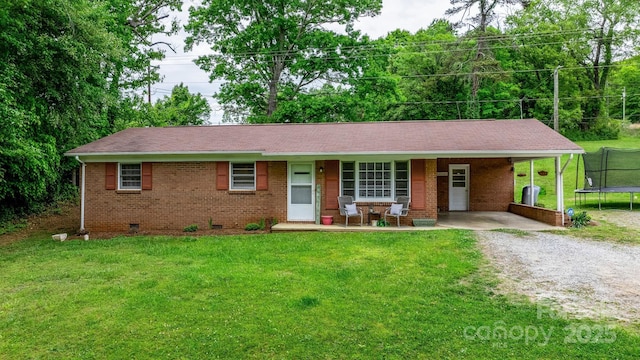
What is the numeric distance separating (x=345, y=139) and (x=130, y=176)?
7.06 metres

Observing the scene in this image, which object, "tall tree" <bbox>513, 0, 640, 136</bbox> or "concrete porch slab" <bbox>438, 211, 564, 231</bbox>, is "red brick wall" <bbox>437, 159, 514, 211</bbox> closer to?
"concrete porch slab" <bbox>438, 211, 564, 231</bbox>

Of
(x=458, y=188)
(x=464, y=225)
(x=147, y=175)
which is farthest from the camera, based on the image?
(x=458, y=188)

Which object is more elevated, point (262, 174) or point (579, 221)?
point (262, 174)

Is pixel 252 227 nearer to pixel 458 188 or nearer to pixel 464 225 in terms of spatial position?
pixel 464 225

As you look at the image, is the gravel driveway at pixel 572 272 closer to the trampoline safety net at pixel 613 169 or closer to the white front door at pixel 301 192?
the white front door at pixel 301 192

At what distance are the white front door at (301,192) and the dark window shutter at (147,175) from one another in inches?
175

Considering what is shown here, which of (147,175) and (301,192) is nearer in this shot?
(301,192)

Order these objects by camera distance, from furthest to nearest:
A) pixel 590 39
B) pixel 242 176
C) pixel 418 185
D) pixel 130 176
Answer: pixel 590 39 → pixel 130 176 → pixel 242 176 → pixel 418 185

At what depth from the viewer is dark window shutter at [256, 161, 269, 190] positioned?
38.0 feet

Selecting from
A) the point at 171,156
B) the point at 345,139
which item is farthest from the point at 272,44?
the point at 171,156

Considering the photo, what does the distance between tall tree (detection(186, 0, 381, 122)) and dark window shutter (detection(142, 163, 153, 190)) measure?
10.3m

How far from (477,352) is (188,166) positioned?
10.2m

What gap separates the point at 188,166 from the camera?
1185 centimetres

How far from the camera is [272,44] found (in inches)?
874
